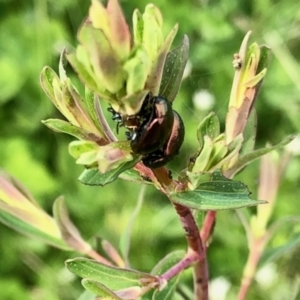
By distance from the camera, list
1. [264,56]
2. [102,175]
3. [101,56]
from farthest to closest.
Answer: [264,56] → [102,175] → [101,56]

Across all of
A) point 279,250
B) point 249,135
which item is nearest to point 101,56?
point 249,135

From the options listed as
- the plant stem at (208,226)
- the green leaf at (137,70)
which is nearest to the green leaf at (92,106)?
the green leaf at (137,70)

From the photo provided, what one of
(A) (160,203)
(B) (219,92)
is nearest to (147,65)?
(A) (160,203)

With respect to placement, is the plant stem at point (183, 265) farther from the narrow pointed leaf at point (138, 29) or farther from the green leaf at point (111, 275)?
the narrow pointed leaf at point (138, 29)

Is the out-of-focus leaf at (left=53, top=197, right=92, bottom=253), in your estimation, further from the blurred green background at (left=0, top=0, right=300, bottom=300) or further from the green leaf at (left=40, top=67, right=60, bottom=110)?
the blurred green background at (left=0, top=0, right=300, bottom=300)

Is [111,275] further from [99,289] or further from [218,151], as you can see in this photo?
[218,151]

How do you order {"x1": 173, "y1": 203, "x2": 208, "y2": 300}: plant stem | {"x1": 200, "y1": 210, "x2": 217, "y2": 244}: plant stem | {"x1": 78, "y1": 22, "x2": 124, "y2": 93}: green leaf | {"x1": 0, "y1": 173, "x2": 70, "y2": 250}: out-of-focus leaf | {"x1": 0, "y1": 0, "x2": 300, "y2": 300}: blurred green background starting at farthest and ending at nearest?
{"x1": 0, "y1": 0, "x2": 300, "y2": 300}: blurred green background, {"x1": 0, "y1": 173, "x2": 70, "y2": 250}: out-of-focus leaf, {"x1": 200, "y1": 210, "x2": 217, "y2": 244}: plant stem, {"x1": 173, "y1": 203, "x2": 208, "y2": 300}: plant stem, {"x1": 78, "y1": 22, "x2": 124, "y2": 93}: green leaf

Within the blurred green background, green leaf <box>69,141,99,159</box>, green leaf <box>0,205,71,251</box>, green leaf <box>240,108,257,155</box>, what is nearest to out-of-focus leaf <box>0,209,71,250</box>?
green leaf <box>0,205,71,251</box>
